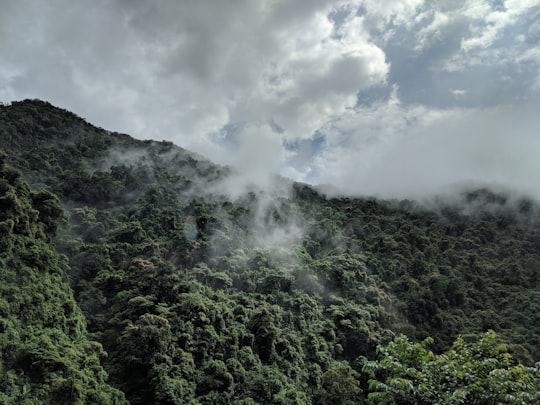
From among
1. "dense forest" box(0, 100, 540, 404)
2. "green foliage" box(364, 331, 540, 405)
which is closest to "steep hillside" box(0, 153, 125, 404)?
"dense forest" box(0, 100, 540, 404)

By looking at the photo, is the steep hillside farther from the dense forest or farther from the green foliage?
the green foliage

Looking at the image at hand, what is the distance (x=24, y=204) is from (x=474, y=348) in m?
35.5

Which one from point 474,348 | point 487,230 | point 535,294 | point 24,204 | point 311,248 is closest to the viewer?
point 474,348

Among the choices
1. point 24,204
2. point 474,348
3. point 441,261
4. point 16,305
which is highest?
point 441,261

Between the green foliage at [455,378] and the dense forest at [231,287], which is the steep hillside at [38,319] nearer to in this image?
the dense forest at [231,287]

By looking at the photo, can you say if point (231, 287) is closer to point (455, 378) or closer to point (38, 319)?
point (38, 319)

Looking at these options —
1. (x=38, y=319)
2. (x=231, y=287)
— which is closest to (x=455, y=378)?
(x=38, y=319)

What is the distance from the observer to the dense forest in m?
25.4

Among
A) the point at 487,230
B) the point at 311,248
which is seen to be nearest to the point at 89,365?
the point at 311,248

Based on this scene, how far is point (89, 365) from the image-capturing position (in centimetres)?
2948

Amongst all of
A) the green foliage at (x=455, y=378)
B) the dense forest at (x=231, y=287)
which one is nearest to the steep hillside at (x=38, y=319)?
the dense forest at (x=231, y=287)

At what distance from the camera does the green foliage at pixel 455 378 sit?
8.91 meters

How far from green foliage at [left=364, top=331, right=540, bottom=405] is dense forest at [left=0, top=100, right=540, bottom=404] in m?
0.05

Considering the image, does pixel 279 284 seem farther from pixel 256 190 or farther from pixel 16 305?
pixel 256 190
